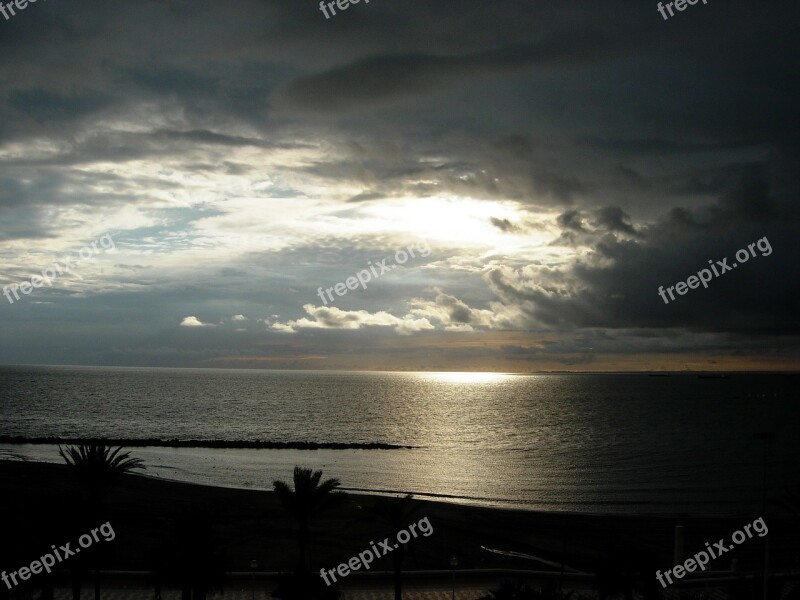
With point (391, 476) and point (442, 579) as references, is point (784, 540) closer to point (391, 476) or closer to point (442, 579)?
point (442, 579)

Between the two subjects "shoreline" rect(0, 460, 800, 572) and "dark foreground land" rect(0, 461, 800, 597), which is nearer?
"dark foreground land" rect(0, 461, 800, 597)

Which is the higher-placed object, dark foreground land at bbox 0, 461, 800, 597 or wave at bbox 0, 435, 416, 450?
wave at bbox 0, 435, 416, 450

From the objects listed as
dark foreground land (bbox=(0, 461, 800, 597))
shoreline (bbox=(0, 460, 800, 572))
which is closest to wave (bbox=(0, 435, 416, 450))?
dark foreground land (bbox=(0, 461, 800, 597))

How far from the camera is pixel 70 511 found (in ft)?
92.2

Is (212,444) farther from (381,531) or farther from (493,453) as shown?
(381,531)

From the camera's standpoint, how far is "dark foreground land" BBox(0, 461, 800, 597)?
91.8 feet

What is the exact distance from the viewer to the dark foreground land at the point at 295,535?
28.0m

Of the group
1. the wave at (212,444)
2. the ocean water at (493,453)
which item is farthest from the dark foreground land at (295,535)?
the wave at (212,444)

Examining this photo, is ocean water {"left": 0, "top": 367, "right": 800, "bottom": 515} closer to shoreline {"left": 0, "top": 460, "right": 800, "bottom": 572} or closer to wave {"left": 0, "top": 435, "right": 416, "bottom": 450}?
wave {"left": 0, "top": 435, "right": 416, "bottom": 450}

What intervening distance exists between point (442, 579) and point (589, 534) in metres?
25.5

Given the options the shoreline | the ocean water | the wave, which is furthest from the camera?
the wave

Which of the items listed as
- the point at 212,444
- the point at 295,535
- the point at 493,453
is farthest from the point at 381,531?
the point at 212,444

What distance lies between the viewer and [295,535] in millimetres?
52156

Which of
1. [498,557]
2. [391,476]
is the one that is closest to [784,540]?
[498,557]
